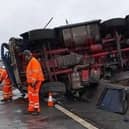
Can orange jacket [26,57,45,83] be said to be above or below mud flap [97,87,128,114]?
above

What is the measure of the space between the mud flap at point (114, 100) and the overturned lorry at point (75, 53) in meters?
4.04

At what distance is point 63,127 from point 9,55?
6.38 meters

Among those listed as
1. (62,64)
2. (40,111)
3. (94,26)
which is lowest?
(40,111)

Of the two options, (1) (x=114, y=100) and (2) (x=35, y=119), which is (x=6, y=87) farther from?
(1) (x=114, y=100)

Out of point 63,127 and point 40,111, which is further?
point 40,111

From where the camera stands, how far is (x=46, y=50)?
16531 mm

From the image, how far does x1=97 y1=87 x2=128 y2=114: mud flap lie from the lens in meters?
10.9

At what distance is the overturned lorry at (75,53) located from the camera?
16297 mm

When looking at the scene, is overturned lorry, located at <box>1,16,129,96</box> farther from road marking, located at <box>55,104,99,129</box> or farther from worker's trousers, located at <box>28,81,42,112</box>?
worker's trousers, located at <box>28,81,42,112</box>

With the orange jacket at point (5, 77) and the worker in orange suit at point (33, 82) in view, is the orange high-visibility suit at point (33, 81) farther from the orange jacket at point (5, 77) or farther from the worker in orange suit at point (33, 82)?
the orange jacket at point (5, 77)

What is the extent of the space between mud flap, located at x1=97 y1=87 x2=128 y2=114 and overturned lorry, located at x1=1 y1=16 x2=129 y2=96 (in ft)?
13.2

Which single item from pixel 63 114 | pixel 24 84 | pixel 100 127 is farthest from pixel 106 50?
pixel 100 127

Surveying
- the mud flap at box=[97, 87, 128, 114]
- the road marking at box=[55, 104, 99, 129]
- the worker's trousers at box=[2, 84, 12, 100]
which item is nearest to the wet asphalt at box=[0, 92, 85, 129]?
the road marking at box=[55, 104, 99, 129]

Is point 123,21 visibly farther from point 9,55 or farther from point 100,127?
point 100,127
